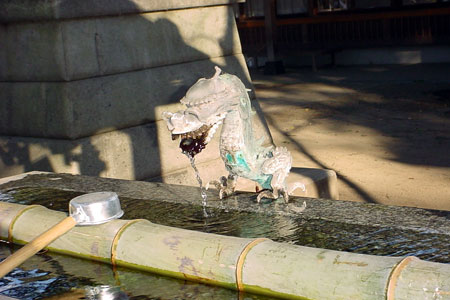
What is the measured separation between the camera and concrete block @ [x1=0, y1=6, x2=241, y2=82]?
578 cm

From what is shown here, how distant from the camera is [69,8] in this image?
564 cm

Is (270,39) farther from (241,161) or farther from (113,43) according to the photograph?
(241,161)

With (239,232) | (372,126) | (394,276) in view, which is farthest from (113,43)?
(372,126)

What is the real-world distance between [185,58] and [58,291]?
4.15 m

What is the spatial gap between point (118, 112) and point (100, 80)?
35cm

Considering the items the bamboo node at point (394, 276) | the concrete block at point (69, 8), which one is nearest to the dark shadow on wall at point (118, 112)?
the concrete block at point (69, 8)

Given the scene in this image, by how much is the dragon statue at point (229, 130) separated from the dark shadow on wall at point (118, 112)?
2595 millimetres

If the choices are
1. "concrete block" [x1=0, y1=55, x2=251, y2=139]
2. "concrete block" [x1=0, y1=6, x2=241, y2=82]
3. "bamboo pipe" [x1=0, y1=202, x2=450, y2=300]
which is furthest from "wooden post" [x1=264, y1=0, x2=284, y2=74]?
"bamboo pipe" [x1=0, y1=202, x2=450, y2=300]

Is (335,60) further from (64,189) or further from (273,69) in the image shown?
(64,189)

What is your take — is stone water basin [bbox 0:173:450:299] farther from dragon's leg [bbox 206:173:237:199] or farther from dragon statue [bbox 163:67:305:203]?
dragon statue [bbox 163:67:305:203]

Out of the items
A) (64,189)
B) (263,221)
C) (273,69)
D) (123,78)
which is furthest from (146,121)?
(273,69)

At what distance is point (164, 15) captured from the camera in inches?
257

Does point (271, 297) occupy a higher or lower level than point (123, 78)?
lower

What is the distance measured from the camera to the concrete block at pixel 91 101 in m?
5.83
